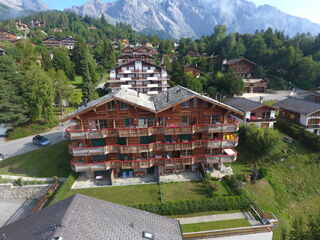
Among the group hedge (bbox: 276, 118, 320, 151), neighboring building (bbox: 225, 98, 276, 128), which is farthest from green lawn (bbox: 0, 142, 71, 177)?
hedge (bbox: 276, 118, 320, 151)

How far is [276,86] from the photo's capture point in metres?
74.5

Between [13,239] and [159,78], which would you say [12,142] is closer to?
[13,239]

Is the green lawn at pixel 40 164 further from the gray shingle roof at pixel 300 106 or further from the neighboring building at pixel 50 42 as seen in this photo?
the neighboring building at pixel 50 42

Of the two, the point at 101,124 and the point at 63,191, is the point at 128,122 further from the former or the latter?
the point at 63,191

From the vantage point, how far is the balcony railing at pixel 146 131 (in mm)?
22422

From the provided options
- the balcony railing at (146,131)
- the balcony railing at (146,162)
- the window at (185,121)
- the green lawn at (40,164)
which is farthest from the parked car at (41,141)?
the window at (185,121)

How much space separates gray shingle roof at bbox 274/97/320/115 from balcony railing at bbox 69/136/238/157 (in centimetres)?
2351

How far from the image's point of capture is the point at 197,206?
2005cm

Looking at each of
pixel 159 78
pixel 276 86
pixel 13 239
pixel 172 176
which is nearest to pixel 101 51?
pixel 159 78

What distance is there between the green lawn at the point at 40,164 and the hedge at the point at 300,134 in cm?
4056

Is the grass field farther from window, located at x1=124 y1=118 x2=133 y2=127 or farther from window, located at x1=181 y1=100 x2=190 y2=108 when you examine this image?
window, located at x1=124 y1=118 x2=133 y2=127

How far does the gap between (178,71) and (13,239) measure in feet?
192

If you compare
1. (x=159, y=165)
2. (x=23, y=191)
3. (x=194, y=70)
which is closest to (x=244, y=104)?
(x=159, y=165)

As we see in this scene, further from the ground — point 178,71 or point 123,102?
point 178,71
